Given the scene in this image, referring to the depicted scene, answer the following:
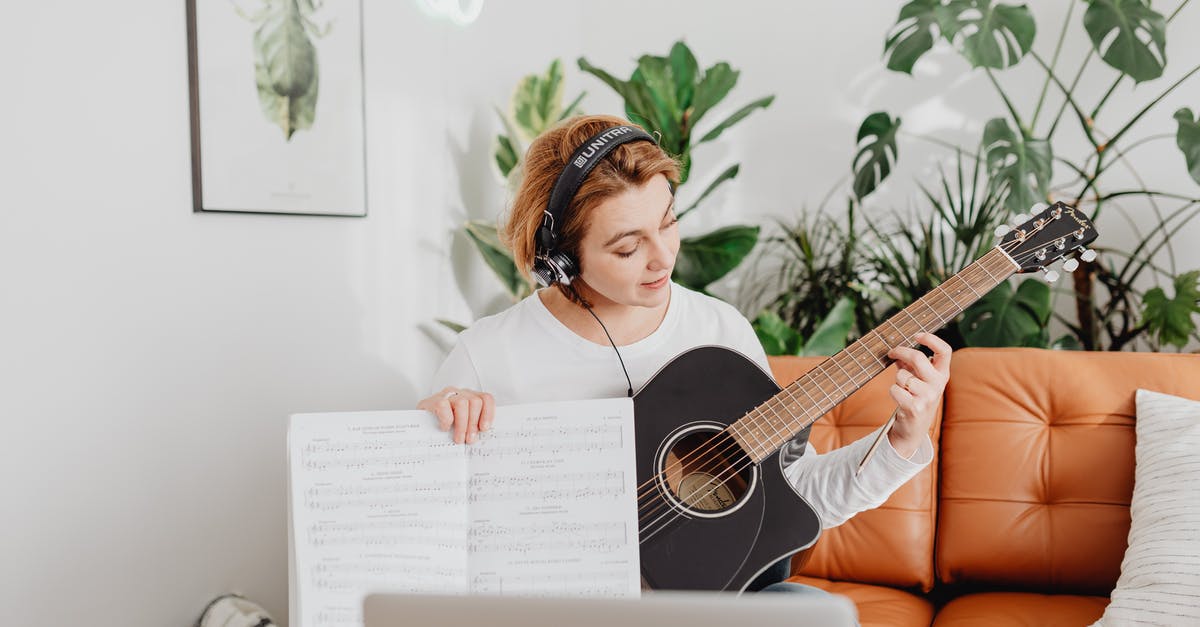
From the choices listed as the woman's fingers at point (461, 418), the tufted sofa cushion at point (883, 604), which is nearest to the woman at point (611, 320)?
the woman's fingers at point (461, 418)

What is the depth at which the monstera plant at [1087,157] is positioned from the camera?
203cm

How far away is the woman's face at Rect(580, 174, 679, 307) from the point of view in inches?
53.4

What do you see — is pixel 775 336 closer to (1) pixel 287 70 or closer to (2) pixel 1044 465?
(2) pixel 1044 465

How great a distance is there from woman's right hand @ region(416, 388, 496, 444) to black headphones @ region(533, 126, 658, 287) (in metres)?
0.30

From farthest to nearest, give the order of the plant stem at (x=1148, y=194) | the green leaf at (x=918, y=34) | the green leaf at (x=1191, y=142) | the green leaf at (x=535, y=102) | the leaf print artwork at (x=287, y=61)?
the green leaf at (x=535, y=102) < the plant stem at (x=1148, y=194) < the green leaf at (x=918, y=34) < the green leaf at (x=1191, y=142) < the leaf print artwork at (x=287, y=61)

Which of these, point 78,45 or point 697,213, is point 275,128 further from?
point 697,213

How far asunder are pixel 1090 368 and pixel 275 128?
5.91 feet

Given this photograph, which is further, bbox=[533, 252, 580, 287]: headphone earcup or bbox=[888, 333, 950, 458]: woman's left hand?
bbox=[533, 252, 580, 287]: headphone earcup

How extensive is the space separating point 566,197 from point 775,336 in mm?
1116

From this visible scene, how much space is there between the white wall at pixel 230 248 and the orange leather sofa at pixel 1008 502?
0.89 metres

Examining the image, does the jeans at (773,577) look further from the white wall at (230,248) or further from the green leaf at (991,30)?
the green leaf at (991,30)

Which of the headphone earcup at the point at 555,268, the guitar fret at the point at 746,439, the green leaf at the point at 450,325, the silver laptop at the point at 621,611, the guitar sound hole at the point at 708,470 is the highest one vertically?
the headphone earcup at the point at 555,268

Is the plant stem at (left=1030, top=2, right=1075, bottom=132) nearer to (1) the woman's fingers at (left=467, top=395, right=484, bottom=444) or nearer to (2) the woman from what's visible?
(2) the woman

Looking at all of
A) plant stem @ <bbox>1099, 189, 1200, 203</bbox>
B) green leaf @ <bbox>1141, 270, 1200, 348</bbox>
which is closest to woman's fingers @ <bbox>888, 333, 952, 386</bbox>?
green leaf @ <bbox>1141, 270, 1200, 348</bbox>
